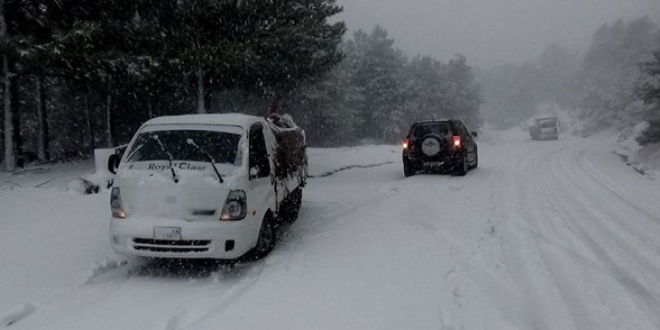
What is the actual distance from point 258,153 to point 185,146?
1.07 metres

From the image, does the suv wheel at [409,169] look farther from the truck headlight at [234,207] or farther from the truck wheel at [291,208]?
the truck headlight at [234,207]

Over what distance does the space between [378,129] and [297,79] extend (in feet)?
116

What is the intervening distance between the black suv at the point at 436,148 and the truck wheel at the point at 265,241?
27.2ft

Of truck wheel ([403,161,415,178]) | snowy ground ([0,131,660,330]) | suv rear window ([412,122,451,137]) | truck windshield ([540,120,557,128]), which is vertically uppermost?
truck windshield ([540,120,557,128])

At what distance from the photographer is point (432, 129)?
15.2 meters

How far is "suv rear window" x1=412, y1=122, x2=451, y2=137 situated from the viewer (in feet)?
49.2

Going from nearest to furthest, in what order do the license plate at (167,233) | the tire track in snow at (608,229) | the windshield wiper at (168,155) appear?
the tire track in snow at (608,229)
the license plate at (167,233)
the windshield wiper at (168,155)

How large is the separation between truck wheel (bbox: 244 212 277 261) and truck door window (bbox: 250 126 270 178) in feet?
2.19

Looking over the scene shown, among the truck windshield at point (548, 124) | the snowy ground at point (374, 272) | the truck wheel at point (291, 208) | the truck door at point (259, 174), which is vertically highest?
the truck windshield at point (548, 124)

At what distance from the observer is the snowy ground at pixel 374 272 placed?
481cm

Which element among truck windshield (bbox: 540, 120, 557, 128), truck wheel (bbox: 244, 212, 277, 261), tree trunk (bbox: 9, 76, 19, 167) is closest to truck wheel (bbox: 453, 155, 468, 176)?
truck wheel (bbox: 244, 212, 277, 261)

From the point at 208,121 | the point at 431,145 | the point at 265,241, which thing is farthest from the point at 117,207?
the point at 431,145

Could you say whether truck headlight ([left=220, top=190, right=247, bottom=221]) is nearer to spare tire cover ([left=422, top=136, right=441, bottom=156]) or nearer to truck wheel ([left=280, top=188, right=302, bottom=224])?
truck wheel ([left=280, top=188, right=302, bottom=224])

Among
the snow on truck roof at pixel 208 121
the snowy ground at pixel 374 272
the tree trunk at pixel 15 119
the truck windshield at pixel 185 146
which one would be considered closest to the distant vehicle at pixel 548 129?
the snowy ground at pixel 374 272
